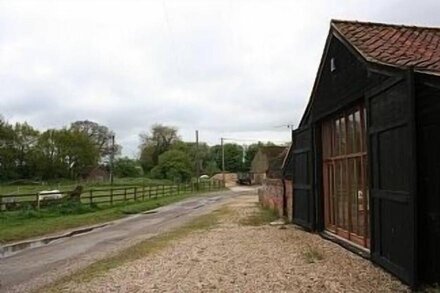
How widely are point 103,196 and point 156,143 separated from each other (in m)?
70.7

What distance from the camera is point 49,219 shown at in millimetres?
21734

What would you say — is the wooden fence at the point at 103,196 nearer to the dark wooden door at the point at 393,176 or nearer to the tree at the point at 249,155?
the dark wooden door at the point at 393,176

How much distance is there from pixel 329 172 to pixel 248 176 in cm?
6893

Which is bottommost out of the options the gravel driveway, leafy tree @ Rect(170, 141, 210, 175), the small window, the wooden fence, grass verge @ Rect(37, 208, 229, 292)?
grass verge @ Rect(37, 208, 229, 292)

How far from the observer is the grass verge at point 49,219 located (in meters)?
17.6

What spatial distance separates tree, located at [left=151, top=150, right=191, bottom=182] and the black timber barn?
6645 cm

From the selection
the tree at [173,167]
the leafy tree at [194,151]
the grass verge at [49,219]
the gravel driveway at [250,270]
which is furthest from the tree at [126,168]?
the gravel driveway at [250,270]

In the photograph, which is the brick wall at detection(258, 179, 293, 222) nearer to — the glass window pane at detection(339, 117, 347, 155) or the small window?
the glass window pane at detection(339, 117, 347, 155)

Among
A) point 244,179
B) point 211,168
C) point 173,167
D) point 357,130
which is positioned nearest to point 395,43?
point 357,130

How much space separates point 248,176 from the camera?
273 ft

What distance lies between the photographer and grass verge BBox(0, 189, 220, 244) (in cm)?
1763

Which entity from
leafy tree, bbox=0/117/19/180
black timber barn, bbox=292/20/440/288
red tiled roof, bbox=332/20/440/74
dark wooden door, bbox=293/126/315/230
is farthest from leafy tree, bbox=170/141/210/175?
red tiled roof, bbox=332/20/440/74

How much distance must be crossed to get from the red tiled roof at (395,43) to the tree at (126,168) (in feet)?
260

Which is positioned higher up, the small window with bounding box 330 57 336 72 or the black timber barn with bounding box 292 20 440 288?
the small window with bounding box 330 57 336 72
